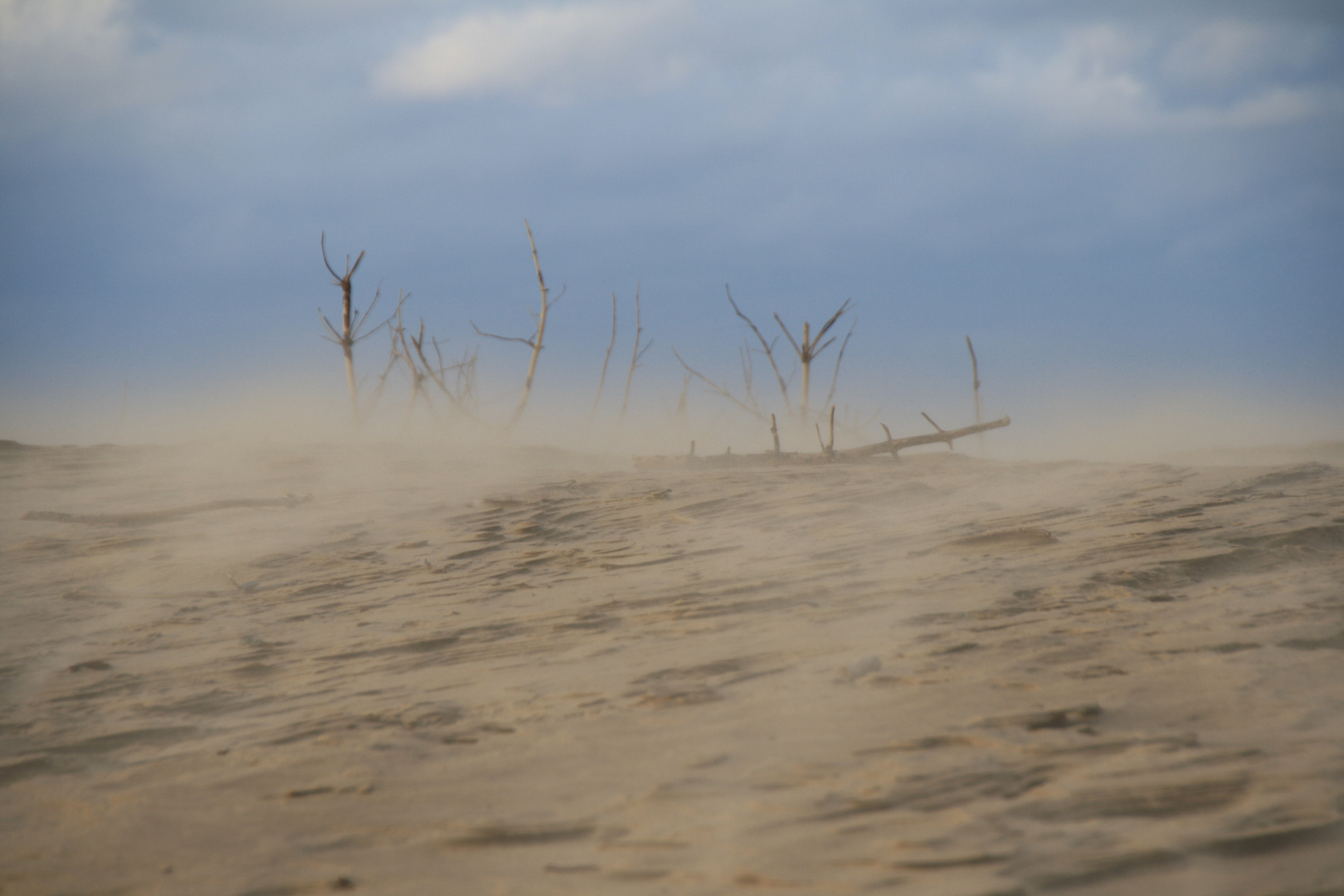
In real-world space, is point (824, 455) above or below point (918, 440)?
below

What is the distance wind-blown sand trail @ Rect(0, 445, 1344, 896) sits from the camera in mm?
1407

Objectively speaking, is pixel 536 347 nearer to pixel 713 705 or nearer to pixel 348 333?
pixel 348 333

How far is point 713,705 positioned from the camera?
2.06 metres

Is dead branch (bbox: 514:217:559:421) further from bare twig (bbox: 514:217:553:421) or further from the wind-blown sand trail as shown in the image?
the wind-blown sand trail

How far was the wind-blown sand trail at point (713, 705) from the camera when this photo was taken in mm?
1407

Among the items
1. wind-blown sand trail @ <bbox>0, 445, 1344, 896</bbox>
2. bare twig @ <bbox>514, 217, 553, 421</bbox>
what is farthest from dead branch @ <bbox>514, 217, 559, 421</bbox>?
wind-blown sand trail @ <bbox>0, 445, 1344, 896</bbox>

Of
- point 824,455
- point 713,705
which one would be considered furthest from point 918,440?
point 713,705

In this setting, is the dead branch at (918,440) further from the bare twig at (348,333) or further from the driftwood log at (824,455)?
the bare twig at (348,333)

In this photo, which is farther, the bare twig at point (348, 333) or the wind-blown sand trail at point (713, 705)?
the bare twig at point (348, 333)

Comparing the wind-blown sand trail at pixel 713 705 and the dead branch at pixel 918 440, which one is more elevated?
the dead branch at pixel 918 440

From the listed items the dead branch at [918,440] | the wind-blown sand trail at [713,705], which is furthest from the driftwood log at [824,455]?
the wind-blown sand trail at [713,705]

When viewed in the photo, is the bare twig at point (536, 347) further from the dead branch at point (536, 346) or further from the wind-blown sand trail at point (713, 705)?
the wind-blown sand trail at point (713, 705)

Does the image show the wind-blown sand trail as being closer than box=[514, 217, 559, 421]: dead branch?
Yes

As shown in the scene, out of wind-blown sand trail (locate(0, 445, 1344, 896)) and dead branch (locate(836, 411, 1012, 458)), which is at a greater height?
dead branch (locate(836, 411, 1012, 458))
